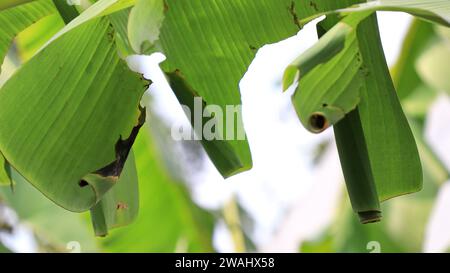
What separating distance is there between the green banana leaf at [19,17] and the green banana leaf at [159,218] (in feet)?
2.30

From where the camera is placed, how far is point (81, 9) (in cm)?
63

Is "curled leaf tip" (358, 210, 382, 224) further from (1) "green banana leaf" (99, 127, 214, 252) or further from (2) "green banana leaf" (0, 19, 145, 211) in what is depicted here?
(1) "green banana leaf" (99, 127, 214, 252)

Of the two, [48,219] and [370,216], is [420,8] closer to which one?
[370,216]

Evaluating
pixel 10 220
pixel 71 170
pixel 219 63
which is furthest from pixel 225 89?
pixel 10 220

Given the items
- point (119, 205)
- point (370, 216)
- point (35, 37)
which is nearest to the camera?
point (370, 216)

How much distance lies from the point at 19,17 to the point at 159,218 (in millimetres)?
799

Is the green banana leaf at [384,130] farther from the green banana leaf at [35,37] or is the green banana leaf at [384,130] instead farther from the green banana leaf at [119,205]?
the green banana leaf at [35,37]

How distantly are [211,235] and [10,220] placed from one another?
2.13 feet

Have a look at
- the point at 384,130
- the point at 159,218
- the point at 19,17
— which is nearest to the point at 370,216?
the point at 384,130

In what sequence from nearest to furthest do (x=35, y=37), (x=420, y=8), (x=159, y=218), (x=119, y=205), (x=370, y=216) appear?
(x=420, y=8), (x=370, y=216), (x=119, y=205), (x=35, y=37), (x=159, y=218)

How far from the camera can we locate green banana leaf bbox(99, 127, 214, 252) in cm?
141

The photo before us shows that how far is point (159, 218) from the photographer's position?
1445 millimetres

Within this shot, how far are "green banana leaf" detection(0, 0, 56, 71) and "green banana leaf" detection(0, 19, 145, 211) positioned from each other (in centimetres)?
13

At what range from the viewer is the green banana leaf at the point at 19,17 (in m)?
0.70
